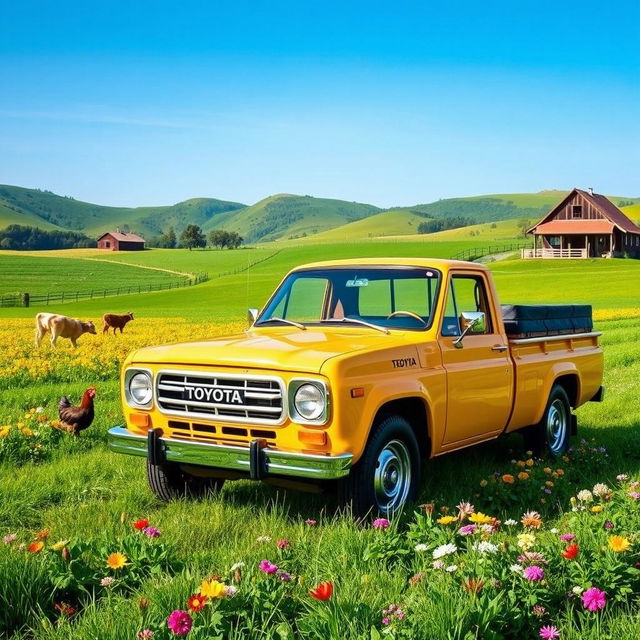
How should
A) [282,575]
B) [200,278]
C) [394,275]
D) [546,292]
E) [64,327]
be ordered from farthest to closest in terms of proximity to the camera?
[200,278]
[546,292]
[64,327]
[394,275]
[282,575]

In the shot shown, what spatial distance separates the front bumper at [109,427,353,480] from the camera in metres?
5.05

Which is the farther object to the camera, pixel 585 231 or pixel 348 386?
pixel 585 231

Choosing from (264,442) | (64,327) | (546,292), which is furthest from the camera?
(546,292)

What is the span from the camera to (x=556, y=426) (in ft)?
27.9

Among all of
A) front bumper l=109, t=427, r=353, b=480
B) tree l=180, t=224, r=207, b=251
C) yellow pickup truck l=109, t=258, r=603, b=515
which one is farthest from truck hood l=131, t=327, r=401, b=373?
tree l=180, t=224, r=207, b=251

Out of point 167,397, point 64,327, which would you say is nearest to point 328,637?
point 167,397

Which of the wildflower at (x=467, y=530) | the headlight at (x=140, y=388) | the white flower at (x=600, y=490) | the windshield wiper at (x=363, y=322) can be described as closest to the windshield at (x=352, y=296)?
the windshield wiper at (x=363, y=322)

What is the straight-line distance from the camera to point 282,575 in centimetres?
381

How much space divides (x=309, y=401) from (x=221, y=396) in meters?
0.71

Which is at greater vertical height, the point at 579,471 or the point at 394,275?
the point at 394,275

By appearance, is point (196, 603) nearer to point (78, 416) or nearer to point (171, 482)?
point (171, 482)

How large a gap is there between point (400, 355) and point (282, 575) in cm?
236

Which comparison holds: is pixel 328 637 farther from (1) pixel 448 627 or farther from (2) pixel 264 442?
(2) pixel 264 442

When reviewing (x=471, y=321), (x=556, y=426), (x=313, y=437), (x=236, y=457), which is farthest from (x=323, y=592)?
(x=556, y=426)
